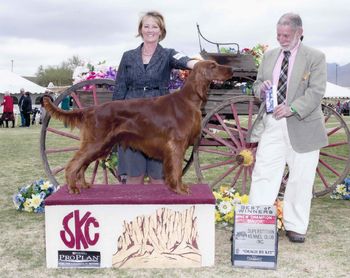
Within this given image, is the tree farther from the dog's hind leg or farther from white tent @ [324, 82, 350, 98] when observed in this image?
the dog's hind leg

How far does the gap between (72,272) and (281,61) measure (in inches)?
81.4

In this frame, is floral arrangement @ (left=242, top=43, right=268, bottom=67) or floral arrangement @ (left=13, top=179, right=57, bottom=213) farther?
floral arrangement @ (left=242, top=43, right=268, bottom=67)

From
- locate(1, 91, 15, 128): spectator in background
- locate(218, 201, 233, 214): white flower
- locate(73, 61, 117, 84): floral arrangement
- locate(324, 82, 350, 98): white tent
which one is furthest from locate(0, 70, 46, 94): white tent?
locate(218, 201, 233, 214): white flower

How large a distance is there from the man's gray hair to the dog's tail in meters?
1.52

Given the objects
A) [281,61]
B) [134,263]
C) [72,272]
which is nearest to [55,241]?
[72,272]

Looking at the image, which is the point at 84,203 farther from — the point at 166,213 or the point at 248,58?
the point at 248,58

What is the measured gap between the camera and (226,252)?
3424 mm

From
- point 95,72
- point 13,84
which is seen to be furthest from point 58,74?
point 95,72

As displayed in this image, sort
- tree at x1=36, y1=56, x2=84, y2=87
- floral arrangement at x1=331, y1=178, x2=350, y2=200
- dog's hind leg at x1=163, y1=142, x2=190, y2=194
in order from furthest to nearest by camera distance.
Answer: tree at x1=36, y1=56, x2=84, y2=87 < floral arrangement at x1=331, y1=178, x2=350, y2=200 < dog's hind leg at x1=163, y1=142, x2=190, y2=194

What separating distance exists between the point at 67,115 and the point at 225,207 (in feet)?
5.30

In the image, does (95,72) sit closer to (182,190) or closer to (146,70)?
(146,70)

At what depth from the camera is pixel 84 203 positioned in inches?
118

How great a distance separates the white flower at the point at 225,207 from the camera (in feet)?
13.6

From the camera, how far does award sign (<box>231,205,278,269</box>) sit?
3.06 metres
